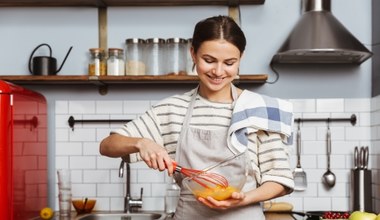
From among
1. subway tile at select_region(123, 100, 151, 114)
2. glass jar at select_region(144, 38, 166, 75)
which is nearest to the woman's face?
glass jar at select_region(144, 38, 166, 75)

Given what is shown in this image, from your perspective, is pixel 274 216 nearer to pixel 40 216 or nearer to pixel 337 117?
pixel 337 117

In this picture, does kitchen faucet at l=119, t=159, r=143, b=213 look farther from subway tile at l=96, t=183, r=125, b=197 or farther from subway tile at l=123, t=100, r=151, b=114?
subway tile at l=123, t=100, r=151, b=114

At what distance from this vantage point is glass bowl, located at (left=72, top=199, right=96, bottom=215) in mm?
3326

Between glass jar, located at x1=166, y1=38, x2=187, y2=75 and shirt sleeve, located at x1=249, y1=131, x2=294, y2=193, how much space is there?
1.43 m

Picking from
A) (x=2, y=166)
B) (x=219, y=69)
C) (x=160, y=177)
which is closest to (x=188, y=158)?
(x=219, y=69)

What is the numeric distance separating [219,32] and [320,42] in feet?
4.64

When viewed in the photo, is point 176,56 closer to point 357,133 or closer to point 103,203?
point 103,203

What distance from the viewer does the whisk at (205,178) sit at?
1.71 meters

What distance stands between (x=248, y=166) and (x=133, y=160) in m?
0.38

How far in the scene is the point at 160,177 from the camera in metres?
3.48

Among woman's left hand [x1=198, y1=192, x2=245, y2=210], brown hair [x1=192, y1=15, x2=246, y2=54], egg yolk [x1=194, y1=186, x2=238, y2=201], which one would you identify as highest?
brown hair [x1=192, y1=15, x2=246, y2=54]

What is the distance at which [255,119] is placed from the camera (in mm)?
1904

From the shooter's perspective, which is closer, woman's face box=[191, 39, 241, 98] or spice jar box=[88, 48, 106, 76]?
woman's face box=[191, 39, 241, 98]

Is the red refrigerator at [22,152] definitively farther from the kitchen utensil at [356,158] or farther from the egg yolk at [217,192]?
the kitchen utensil at [356,158]
